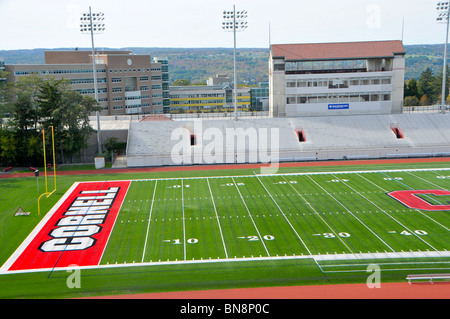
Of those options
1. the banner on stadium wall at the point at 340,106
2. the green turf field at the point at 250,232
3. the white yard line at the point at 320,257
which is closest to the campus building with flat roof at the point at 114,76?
the banner on stadium wall at the point at 340,106

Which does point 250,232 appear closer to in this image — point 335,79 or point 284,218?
point 284,218

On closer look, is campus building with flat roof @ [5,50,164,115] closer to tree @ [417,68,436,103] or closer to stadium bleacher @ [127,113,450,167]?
stadium bleacher @ [127,113,450,167]

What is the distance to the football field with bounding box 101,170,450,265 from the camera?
17906 mm

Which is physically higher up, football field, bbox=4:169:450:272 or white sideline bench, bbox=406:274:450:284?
football field, bbox=4:169:450:272

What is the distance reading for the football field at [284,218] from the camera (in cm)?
1791

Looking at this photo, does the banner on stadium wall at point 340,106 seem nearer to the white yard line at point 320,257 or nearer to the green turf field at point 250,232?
the green turf field at point 250,232

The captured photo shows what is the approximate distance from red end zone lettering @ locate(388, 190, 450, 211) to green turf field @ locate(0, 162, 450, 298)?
57 centimetres

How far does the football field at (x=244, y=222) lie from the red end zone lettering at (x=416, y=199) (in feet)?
0.17

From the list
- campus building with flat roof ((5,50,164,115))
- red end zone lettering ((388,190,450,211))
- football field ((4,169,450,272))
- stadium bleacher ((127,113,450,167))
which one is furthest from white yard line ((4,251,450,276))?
campus building with flat roof ((5,50,164,115))

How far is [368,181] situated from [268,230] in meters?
10.9

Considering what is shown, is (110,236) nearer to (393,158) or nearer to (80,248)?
(80,248)
